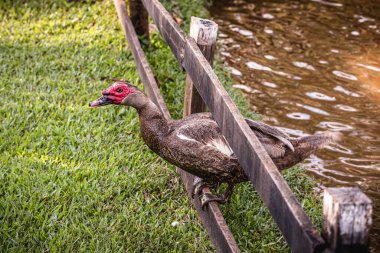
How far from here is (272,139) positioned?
12.3 ft

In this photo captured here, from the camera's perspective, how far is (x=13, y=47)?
7.36 m

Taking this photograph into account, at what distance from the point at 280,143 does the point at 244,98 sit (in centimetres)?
273

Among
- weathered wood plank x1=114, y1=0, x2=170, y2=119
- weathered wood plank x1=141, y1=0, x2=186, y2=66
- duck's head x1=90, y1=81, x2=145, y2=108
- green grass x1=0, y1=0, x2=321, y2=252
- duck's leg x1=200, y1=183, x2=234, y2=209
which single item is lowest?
green grass x1=0, y1=0, x2=321, y2=252

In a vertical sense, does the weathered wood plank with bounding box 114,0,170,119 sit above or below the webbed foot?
above

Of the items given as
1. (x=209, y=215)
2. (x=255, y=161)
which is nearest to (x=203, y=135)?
(x=209, y=215)

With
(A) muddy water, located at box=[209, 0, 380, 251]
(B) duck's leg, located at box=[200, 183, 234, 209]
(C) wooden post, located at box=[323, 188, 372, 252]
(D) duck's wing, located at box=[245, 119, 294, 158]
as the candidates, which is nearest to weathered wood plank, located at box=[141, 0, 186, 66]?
(D) duck's wing, located at box=[245, 119, 294, 158]

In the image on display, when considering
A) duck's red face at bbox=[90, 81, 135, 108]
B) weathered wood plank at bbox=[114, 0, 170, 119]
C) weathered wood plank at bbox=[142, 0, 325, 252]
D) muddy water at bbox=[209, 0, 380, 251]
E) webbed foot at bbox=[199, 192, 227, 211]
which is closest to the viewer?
weathered wood plank at bbox=[142, 0, 325, 252]

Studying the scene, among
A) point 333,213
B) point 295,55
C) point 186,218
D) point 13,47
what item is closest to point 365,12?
point 295,55

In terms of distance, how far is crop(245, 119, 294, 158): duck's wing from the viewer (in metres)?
3.68

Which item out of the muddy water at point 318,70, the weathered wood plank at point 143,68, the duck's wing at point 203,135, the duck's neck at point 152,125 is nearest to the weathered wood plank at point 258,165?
the duck's wing at point 203,135

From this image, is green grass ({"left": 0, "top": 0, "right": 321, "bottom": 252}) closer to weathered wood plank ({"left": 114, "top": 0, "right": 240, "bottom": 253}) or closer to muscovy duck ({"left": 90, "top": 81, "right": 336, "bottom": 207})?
weathered wood plank ({"left": 114, "top": 0, "right": 240, "bottom": 253})

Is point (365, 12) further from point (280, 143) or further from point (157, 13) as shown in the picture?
point (280, 143)

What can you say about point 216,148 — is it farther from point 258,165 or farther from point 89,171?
point 89,171

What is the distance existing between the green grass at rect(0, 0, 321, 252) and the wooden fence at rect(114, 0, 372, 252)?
1.24 ft
